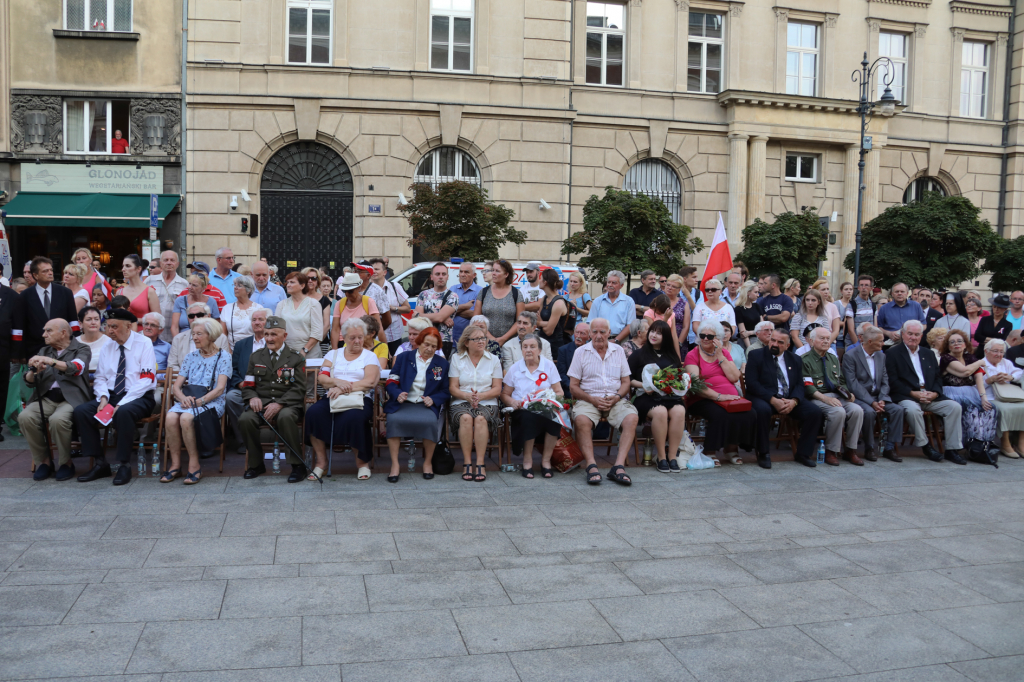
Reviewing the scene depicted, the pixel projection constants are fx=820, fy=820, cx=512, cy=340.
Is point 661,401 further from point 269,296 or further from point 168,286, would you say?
point 168,286

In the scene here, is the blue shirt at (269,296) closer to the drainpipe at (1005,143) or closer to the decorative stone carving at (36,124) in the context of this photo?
the decorative stone carving at (36,124)

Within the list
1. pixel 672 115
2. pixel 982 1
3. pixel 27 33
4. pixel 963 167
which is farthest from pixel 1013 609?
pixel 982 1

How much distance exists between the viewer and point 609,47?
24.0 m

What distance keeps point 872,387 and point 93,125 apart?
782 inches

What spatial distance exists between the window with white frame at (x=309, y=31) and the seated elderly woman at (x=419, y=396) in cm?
1557

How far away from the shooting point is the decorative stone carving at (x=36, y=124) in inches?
813

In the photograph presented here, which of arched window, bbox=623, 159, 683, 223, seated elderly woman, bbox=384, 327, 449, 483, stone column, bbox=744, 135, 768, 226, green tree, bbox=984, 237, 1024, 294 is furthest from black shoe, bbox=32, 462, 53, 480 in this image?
green tree, bbox=984, 237, 1024, 294

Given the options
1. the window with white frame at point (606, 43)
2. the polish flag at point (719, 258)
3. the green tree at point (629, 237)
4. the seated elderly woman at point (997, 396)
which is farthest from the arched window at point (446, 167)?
the seated elderly woman at point (997, 396)

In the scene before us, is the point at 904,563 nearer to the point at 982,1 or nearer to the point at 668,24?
the point at 668,24

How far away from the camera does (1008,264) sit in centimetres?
2195

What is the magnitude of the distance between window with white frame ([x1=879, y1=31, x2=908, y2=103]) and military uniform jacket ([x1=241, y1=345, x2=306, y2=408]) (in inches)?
962

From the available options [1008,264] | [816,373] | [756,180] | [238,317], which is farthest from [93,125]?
[1008,264]

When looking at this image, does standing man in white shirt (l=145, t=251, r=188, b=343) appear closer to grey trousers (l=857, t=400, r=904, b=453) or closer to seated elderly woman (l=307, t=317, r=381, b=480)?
seated elderly woman (l=307, t=317, r=381, b=480)

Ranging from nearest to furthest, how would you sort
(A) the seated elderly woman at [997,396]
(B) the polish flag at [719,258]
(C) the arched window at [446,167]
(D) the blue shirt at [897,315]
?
(A) the seated elderly woman at [997,396] → (D) the blue shirt at [897,315] → (B) the polish flag at [719,258] → (C) the arched window at [446,167]
